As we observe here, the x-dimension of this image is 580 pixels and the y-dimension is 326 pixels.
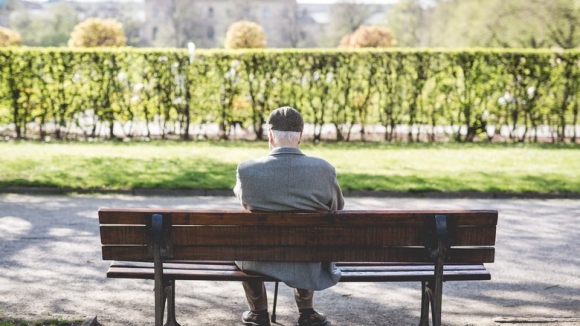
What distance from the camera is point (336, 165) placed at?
10828mm

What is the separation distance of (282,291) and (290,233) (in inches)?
64.5

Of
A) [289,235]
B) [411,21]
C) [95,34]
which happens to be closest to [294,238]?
[289,235]

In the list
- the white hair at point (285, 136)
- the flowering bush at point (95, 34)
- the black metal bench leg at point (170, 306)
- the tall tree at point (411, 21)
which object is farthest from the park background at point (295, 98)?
the tall tree at point (411, 21)

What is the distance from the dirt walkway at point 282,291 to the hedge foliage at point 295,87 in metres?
7.79

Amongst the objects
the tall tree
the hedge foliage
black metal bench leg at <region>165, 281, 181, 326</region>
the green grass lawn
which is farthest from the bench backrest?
the tall tree

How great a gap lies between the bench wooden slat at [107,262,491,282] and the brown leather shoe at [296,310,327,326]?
16.0 inches

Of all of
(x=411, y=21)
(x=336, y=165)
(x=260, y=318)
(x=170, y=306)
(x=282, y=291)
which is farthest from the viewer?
(x=411, y=21)

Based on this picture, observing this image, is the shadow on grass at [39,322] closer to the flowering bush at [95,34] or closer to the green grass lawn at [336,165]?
the green grass lawn at [336,165]

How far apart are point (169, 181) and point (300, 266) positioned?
568cm

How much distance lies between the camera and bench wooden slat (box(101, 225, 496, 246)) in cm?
350

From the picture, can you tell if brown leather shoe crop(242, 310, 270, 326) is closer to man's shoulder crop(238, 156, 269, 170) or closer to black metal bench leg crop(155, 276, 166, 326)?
black metal bench leg crop(155, 276, 166, 326)

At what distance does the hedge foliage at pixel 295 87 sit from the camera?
1426 centimetres

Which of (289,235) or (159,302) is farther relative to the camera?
(159,302)

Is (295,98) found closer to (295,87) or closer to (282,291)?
(295,87)
